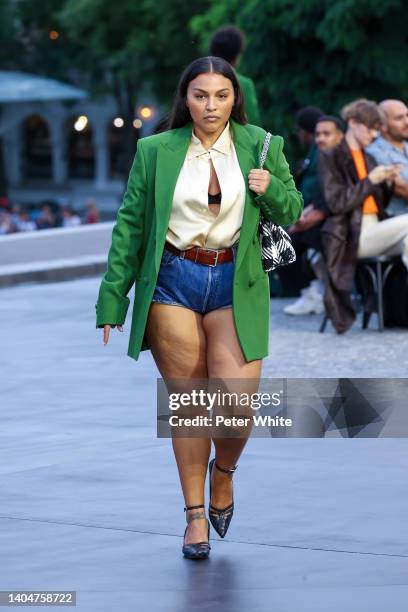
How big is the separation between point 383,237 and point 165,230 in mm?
6971

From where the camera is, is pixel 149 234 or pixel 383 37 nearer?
pixel 149 234

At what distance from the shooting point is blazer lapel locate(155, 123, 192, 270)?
255 inches

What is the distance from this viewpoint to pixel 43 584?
6.09 m

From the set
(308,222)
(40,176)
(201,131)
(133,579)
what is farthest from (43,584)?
(40,176)

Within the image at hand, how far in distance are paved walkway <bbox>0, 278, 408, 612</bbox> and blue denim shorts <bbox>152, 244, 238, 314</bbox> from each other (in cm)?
87

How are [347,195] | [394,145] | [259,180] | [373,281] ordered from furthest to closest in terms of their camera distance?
[394,145], [373,281], [347,195], [259,180]

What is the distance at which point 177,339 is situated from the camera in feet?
21.5

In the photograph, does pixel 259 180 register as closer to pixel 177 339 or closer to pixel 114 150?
pixel 177 339

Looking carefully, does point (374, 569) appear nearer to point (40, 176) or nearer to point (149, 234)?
point (149, 234)

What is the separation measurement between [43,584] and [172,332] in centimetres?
101

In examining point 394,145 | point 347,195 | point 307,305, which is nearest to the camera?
point 347,195

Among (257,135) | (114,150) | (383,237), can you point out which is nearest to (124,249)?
(257,135)

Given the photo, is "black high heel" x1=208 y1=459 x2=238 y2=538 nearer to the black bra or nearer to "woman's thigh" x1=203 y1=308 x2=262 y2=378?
"woman's thigh" x1=203 y1=308 x2=262 y2=378

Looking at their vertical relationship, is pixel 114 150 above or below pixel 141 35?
below
